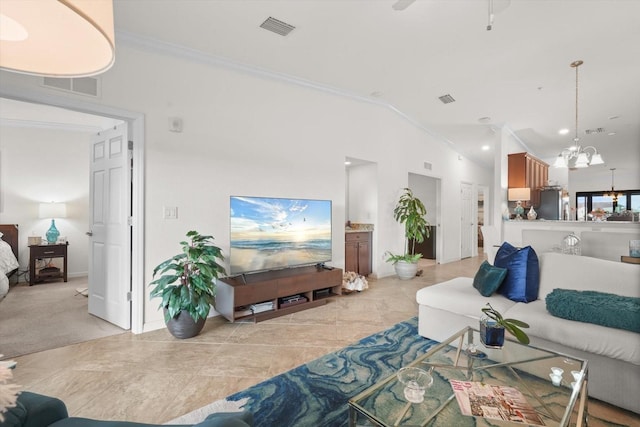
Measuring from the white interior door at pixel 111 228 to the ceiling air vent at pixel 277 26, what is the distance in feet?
5.65

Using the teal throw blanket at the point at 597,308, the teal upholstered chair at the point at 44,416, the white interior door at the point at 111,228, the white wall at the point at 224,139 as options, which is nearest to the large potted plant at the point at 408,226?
the white wall at the point at 224,139

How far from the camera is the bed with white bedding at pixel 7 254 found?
382 centimetres

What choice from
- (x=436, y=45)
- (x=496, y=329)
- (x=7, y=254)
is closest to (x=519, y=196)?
(x=436, y=45)

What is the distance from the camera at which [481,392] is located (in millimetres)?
1383

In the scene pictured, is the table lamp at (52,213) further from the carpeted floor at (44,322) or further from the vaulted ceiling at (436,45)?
the vaulted ceiling at (436,45)

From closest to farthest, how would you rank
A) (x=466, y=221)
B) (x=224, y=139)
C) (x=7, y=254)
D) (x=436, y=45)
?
(x=436, y=45)
(x=224, y=139)
(x=7, y=254)
(x=466, y=221)

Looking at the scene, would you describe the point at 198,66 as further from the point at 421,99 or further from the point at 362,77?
the point at 421,99

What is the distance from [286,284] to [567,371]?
2.51m

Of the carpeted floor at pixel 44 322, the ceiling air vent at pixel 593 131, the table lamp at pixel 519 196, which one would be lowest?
the carpeted floor at pixel 44 322

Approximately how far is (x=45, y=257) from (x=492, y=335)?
6.21 metres

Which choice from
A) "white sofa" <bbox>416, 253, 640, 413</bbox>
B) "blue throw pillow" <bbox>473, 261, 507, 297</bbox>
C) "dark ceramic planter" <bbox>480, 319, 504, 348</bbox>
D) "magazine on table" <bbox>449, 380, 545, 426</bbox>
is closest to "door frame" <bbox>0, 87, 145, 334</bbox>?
"white sofa" <bbox>416, 253, 640, 413</bbox>

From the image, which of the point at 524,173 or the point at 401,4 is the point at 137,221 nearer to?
the point at 401,4

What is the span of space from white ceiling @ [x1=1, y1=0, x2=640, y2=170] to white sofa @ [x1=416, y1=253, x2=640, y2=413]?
2.24 meters

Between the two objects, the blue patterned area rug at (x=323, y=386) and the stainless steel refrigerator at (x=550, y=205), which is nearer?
the blue patterned area rug at (x=323, y=386)
